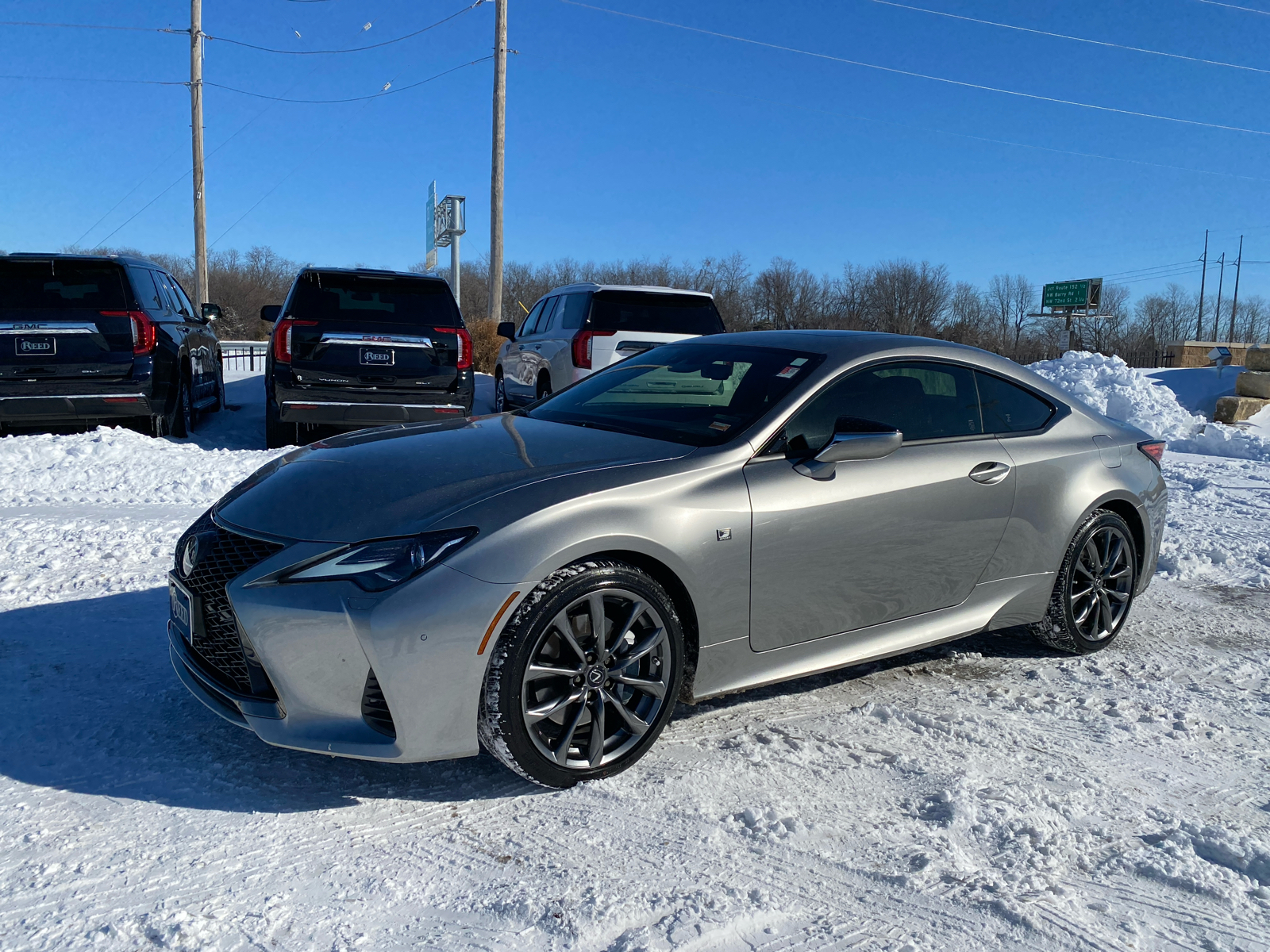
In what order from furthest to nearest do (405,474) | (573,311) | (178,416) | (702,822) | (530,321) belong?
1. (530,321)
2. (573,311)
3. (178,416)
4. (405,474)
5. (702,822)

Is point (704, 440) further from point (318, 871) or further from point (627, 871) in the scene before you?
point (318, 871)

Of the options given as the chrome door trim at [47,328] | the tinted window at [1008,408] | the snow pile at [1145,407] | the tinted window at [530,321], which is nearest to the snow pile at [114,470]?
the chrome door trim at [47,328]

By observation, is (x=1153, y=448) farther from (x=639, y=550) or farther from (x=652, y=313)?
(x=652, y=313)

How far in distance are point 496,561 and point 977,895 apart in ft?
5.55

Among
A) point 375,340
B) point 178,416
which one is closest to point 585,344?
point 375,340

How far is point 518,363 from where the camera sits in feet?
44.0

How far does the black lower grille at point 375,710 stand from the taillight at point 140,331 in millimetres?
7800

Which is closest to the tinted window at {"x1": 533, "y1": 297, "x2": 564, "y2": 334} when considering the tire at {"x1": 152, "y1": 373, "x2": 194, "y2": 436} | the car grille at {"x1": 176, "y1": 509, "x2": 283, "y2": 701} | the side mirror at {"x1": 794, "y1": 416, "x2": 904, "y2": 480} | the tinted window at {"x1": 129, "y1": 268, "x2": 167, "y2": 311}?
the tire at {"x1": 152, "y1": 373, "x2": 194, "y2": 436}

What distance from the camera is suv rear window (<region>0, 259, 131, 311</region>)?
9102mm

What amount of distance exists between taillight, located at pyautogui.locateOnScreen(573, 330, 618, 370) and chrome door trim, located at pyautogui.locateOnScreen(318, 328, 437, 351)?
1.82 metres

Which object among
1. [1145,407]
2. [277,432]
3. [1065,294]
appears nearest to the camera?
[277,432]

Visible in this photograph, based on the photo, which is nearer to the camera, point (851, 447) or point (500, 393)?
point (851, 447)

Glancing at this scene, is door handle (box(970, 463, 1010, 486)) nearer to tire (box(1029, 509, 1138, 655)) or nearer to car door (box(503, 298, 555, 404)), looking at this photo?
tire (box(1029, 509, 1138, 655))

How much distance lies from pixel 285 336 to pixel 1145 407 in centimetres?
1297
